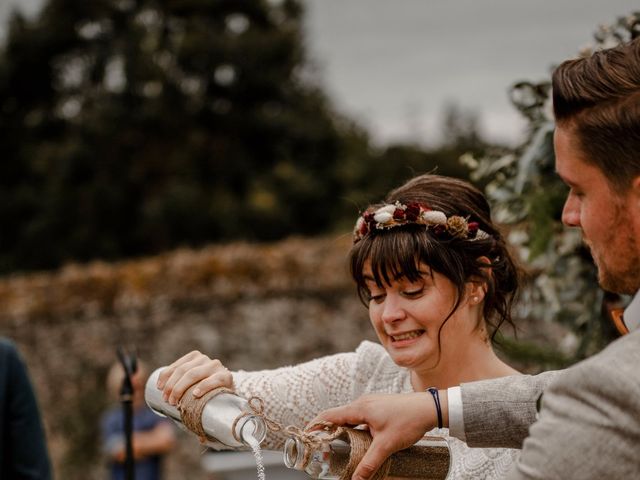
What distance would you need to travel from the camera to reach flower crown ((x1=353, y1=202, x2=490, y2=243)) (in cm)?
215

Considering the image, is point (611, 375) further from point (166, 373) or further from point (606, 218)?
point (166, 373)

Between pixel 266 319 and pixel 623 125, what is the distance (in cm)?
735

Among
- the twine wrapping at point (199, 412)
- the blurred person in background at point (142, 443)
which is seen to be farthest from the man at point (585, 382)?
the blurred person in background at point (142, 443)

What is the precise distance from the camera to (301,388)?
7.40ft

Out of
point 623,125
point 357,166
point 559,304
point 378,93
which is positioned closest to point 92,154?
point 357,166

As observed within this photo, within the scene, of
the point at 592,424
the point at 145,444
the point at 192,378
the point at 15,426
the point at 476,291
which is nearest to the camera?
the point at 592,424

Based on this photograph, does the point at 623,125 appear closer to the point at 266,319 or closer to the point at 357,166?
the point at 266,319

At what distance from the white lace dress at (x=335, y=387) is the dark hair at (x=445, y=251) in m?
0.21

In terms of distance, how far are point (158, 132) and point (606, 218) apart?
1928 cm

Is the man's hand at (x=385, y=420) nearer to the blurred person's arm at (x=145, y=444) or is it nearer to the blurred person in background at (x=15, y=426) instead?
the blurred person in background at (x=15, y=426)

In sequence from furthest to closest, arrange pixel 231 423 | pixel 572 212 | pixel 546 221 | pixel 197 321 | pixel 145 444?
1. pixel 197 321
2. pixel 145 444
3. pixel 546 221
4. pixel 231 423
5. pixel 572 212

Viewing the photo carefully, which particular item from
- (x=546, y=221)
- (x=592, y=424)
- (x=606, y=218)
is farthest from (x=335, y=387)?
(x=592, y=424)

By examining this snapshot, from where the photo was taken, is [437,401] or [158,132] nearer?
[437,401]

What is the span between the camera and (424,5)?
19.8 m
